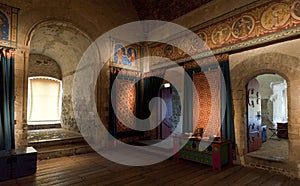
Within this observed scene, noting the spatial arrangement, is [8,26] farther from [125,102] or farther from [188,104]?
[188,104]

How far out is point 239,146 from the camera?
4.54m

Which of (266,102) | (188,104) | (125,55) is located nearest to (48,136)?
(125,55)

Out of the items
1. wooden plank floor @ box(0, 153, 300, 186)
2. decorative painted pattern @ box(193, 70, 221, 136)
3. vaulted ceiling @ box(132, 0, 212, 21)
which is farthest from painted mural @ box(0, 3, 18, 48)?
decorative painted pattern @ box(193, 70, 221, 136)

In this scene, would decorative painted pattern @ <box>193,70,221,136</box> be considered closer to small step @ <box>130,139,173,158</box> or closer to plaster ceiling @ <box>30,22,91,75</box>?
small step @ <box>130,139,173,158</box>

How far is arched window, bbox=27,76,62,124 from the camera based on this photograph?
27.8ft

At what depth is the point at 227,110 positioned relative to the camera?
4.66 m

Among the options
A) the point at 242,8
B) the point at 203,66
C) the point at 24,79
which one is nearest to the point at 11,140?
the point at 24,79

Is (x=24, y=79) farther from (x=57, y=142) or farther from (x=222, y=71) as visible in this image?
(x=222, y=71)

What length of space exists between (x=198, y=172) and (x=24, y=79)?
465 centimetres

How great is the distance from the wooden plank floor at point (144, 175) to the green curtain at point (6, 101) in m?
0.90

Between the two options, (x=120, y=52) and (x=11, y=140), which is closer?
(x=11, y=140)

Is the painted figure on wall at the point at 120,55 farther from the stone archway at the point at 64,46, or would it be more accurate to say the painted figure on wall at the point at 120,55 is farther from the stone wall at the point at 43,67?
the stone wall at the point at 43,67

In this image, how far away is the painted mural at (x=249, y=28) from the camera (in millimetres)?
3773

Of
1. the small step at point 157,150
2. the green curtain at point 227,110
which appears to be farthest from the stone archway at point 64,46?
the green curtain at point 227,110
